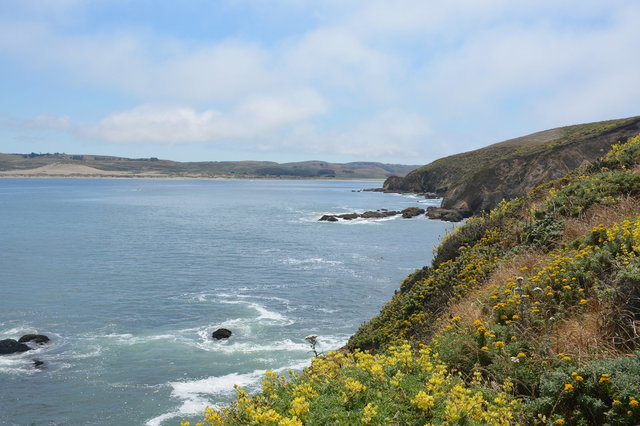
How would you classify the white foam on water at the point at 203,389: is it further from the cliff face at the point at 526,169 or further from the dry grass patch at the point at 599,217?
the cliff face at the point at 526,169

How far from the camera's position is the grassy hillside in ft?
17.4

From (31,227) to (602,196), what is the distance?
67.3 m

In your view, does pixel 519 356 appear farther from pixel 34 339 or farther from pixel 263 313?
pixel 34 339

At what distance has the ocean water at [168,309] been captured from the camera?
16.7 metres

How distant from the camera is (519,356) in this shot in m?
6.54

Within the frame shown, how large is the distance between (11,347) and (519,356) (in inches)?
876

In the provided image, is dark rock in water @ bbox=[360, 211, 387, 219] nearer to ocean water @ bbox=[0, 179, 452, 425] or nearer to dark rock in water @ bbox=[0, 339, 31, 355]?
ocean water @ bbox=[0, 179, 452, 425]

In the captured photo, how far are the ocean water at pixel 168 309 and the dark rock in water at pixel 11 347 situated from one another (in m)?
0.67

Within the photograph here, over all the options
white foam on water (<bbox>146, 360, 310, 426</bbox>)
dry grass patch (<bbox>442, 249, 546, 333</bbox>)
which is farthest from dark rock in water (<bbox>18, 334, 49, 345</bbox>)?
dry grass patch (<bbox>442, 249, 546, 333</bbox>)

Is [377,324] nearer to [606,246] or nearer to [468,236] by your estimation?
[468,236]

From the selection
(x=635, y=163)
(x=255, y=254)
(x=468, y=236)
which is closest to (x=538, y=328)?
(x=468, y=236)

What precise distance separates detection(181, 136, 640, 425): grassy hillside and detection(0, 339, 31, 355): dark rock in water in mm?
17284

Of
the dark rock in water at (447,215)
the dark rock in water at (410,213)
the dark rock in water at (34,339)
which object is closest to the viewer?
the dark rock in water at (34,339)

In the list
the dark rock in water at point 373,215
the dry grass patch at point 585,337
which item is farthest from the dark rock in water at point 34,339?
the dark rock in water at point 373,215
